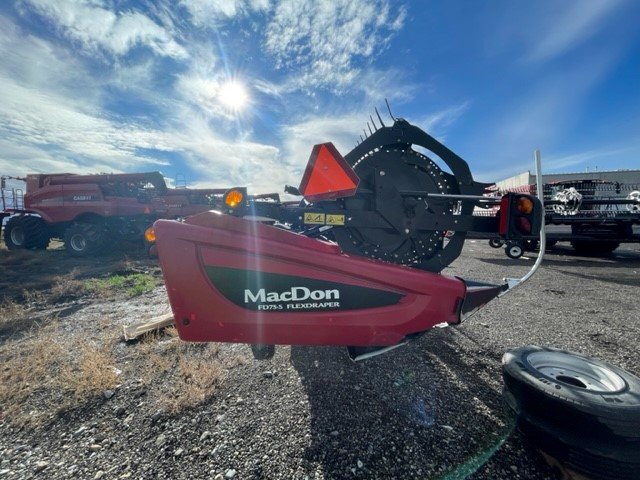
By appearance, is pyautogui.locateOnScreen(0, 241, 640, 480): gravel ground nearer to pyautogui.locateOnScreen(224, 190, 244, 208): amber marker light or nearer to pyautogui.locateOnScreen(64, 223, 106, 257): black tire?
pyautogui.locateOnScreen(224, 190, 244, 208): amber marker light

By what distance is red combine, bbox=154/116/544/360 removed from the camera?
2129 millimetres

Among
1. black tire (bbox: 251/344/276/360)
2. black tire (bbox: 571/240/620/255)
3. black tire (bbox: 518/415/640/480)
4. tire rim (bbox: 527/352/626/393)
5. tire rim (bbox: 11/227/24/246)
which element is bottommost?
black tire (bbox: 571/240/620/255)

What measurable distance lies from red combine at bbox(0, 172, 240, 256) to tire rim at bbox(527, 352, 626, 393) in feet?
39.5

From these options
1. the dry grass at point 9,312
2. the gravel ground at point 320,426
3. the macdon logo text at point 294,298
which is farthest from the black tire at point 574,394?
the dry grass at point 9,312

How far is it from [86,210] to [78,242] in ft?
4.61

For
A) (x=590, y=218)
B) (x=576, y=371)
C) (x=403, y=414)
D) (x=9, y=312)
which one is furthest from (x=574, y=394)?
(x=590, y=218)

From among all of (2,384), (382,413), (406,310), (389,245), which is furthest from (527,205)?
(2,384)

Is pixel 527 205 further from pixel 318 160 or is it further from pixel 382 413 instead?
pixel 382 413

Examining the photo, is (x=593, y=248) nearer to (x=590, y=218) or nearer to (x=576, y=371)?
(x=590, y=218)

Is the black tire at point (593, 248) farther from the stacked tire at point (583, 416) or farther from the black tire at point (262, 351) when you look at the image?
the black tire at point (262, 351)

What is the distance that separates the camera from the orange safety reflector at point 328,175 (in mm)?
2459

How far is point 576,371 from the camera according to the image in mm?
2213

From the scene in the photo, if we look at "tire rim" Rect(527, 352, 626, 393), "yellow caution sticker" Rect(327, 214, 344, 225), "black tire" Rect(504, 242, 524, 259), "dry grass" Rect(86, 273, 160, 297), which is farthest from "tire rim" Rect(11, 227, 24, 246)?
"black tire" Rect(504, 242, 524, 259)

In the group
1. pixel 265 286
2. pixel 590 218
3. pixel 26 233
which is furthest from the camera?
pixel 26 233
